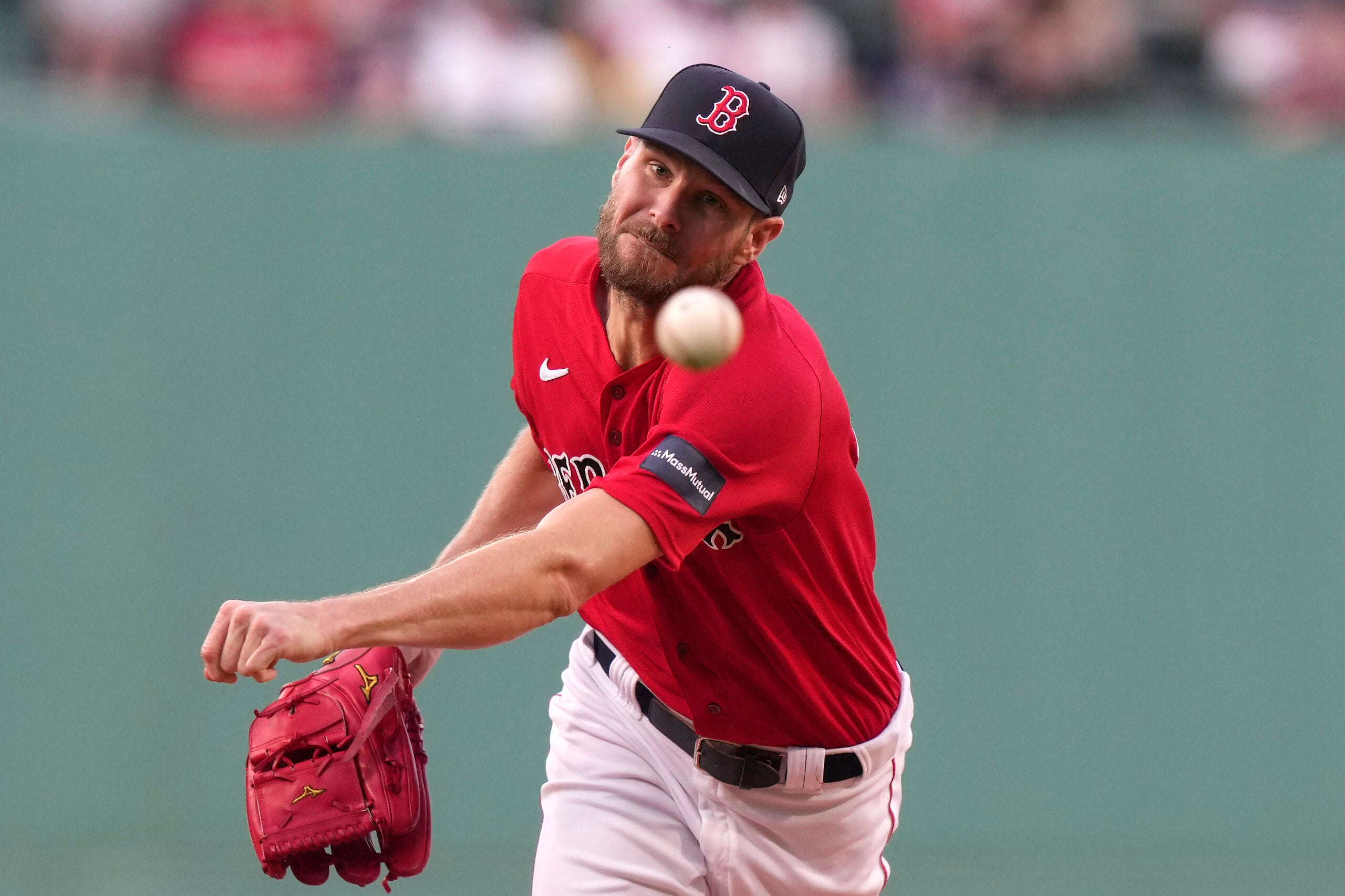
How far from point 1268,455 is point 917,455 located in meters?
1.62

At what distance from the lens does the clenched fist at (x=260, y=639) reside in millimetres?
2484

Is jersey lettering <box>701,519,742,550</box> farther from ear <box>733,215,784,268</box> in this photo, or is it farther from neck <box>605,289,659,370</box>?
ear <box>733,215,784,268</box>

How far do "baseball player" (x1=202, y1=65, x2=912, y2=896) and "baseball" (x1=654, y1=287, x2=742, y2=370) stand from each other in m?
0.23

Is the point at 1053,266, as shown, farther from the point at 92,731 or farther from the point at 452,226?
the point at 92,731

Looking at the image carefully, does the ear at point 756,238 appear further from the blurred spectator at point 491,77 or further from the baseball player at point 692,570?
the blurred spectator at point 491,77

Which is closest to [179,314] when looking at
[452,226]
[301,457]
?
[301,457]

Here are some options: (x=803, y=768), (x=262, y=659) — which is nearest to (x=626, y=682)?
(x=803, y=768)

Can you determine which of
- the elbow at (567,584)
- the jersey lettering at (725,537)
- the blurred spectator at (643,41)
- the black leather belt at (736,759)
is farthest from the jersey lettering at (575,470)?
the blurred spectator at (643,41)

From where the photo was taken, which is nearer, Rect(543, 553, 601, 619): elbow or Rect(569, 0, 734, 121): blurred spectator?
Rect(543, 553, 601, 619): elbow

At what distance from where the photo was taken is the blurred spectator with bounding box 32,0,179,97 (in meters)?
7.15

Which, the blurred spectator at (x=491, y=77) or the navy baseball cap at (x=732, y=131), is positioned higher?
the blurred spectator at (x=491, y=77)

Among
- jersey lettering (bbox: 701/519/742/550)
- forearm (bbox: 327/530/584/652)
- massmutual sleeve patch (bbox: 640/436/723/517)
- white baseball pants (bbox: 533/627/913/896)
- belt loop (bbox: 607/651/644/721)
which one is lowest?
white baseball pants (bbox: 533/627/913/896)

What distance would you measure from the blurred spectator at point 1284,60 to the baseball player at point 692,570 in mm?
5196

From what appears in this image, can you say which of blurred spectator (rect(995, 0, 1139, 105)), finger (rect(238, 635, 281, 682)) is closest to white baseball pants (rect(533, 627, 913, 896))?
finger (rect(238, 635, 281, 682))
